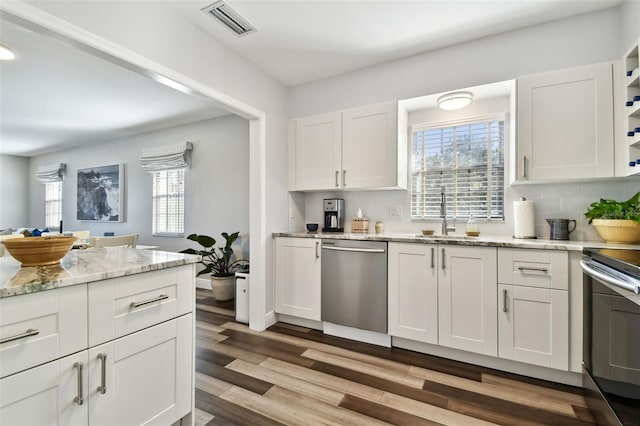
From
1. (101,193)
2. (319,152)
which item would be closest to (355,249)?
(319,152)

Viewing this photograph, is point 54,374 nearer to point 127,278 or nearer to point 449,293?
point 127,278

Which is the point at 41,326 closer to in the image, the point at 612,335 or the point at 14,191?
the point at 612,335

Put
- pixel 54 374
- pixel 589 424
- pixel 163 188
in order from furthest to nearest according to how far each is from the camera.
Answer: pixel 163 188 → pixel 589 424 → pixel 54 374

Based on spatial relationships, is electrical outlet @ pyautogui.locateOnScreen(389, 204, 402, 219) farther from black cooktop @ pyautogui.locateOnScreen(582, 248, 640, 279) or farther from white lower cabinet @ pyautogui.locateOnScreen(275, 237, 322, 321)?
black cooktop @ pyautogui.locateOnScreen(582, 248, 640, 279)

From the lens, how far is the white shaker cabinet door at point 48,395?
937mm

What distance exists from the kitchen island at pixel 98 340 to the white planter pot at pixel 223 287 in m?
2.48

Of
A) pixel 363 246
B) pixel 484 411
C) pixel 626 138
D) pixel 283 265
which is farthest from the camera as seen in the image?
pixel 283 265

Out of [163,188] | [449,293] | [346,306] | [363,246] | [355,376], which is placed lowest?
[355,376]

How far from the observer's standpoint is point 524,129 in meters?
2.30

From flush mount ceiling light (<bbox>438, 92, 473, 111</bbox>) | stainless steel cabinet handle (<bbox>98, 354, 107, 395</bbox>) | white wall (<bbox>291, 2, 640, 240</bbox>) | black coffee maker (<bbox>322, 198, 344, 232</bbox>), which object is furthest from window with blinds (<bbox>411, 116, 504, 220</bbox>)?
stainless steel cabinet handle (<bbox>98, 354, 107, 395</bbox>)

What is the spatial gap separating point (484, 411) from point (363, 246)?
1.41 meters

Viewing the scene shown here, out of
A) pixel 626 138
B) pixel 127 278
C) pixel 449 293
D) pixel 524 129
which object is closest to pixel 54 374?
pixel 127 278

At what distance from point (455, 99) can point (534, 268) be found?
1.53m

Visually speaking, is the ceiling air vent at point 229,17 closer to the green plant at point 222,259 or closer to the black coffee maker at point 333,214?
the black coffee maker at point 333,214
